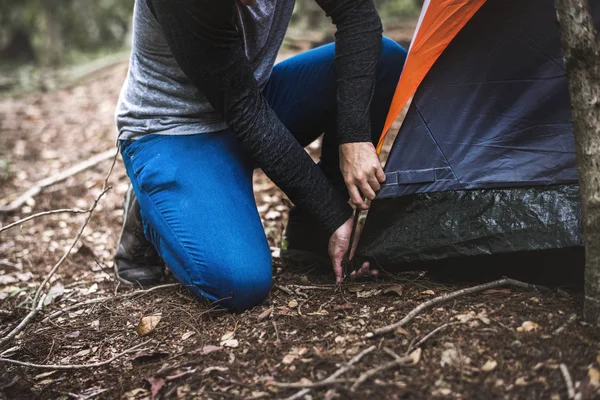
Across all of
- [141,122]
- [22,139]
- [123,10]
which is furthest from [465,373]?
[123,10]

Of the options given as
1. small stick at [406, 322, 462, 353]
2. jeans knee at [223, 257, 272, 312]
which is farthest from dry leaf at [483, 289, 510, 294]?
jeans knee at [223, 257, 272, 312]

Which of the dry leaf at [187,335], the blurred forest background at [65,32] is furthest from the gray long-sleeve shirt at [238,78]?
the blurred forest background at [65,32]

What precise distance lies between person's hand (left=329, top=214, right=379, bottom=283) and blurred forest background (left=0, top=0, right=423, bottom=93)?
5107mm

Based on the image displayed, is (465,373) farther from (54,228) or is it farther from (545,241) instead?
(54,228)

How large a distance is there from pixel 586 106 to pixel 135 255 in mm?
1780

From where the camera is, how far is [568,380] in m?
1.22

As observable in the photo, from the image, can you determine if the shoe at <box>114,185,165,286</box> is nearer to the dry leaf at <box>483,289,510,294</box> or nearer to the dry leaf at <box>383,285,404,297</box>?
the dry leaf at <box>383,285,404,297</box>

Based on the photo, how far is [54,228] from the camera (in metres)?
3.15

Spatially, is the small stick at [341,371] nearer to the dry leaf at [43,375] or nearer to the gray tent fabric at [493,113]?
the gray tent fabric at [493,113]

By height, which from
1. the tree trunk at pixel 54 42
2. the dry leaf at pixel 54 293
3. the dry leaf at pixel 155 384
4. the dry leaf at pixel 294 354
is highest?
the tree trunk at pixel 54 42

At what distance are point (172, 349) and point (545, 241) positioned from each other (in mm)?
1183

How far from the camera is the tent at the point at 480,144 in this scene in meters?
1.64

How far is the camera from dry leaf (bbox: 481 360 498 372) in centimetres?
131

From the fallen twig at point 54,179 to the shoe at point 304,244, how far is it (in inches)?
65.0
